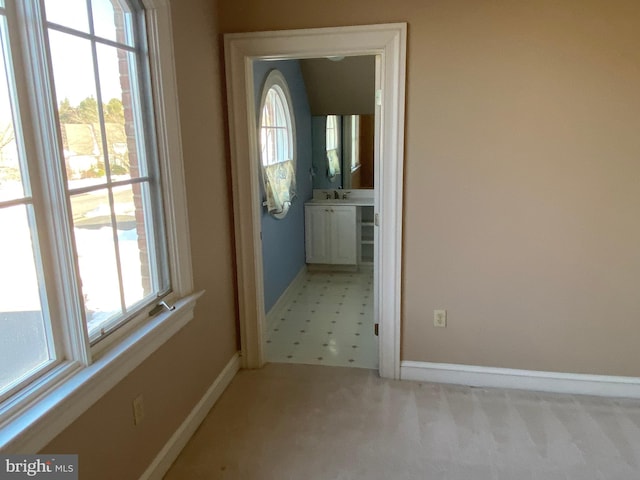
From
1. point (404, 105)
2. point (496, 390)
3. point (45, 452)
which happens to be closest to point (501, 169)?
point (404, 105)

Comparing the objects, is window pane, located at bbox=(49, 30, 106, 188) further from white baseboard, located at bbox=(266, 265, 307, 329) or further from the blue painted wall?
white baseboard, located at bbox=(266, 265, 307, 329)

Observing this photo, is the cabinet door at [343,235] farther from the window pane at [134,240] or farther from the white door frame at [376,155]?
the window pane at [134,240]

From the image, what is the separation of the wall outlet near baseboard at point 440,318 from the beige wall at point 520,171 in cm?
3

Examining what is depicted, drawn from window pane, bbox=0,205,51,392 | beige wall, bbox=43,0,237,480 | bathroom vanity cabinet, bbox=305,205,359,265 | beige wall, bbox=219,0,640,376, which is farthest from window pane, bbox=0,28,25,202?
bathroom vanity cabinet, bbox=305,205,359,265

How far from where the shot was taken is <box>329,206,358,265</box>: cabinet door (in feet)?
15.8

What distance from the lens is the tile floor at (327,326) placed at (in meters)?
3.16


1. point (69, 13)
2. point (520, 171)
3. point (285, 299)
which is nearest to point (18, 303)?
point (69, 13)

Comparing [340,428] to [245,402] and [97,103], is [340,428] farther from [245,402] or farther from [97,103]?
[97,103]

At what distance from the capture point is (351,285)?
183 inches

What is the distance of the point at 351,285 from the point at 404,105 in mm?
2472

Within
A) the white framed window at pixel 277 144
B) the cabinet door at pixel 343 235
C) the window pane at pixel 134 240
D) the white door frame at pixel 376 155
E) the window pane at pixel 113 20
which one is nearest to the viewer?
the window pane at pixel 113 20

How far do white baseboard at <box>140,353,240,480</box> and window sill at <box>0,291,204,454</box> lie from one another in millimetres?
493

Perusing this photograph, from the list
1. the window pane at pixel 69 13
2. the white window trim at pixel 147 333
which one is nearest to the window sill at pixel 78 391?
the white window trim at pixel 147 333

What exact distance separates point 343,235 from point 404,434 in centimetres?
274
